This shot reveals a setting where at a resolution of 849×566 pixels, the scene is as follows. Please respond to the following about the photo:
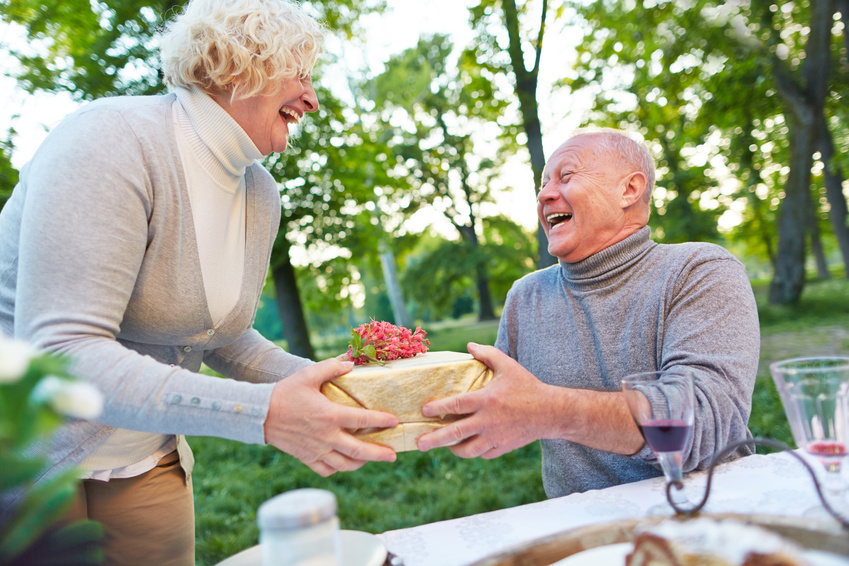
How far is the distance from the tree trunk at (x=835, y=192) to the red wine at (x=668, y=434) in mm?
13566

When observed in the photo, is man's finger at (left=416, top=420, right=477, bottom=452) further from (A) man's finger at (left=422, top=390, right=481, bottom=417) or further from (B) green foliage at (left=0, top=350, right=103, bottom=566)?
(B) green foliage at (left=0, top=350, right=103, bottom=566)

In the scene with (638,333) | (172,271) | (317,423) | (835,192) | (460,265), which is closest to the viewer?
(317,423)

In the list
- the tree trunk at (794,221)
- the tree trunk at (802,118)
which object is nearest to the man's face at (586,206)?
the tree trunk at (802,118)

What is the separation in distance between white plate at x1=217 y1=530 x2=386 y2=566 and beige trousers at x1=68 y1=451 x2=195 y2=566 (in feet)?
2.59

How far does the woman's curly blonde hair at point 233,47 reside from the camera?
1.79 meters

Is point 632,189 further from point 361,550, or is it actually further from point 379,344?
point 361,550

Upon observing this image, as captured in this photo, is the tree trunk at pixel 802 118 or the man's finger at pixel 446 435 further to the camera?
the tree trunk at pixel 802 118

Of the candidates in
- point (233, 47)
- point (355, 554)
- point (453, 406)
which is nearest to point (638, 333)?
point (453, 406)

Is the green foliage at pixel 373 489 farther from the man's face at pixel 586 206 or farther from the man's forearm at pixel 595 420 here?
the man's forearm at pixel 595 420

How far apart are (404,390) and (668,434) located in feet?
2.13

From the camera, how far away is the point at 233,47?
177 centimetres

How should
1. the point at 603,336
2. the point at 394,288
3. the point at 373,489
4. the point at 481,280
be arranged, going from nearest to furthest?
the point at 603,336, the point at 373,489, the point at 394,288, the point at 481,280

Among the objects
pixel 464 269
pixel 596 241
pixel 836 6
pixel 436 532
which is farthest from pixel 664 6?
pixel 464 269

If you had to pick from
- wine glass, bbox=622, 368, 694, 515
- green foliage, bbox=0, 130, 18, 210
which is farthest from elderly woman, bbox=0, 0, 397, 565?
green foliage, bbox=0, 130, 18, 210
